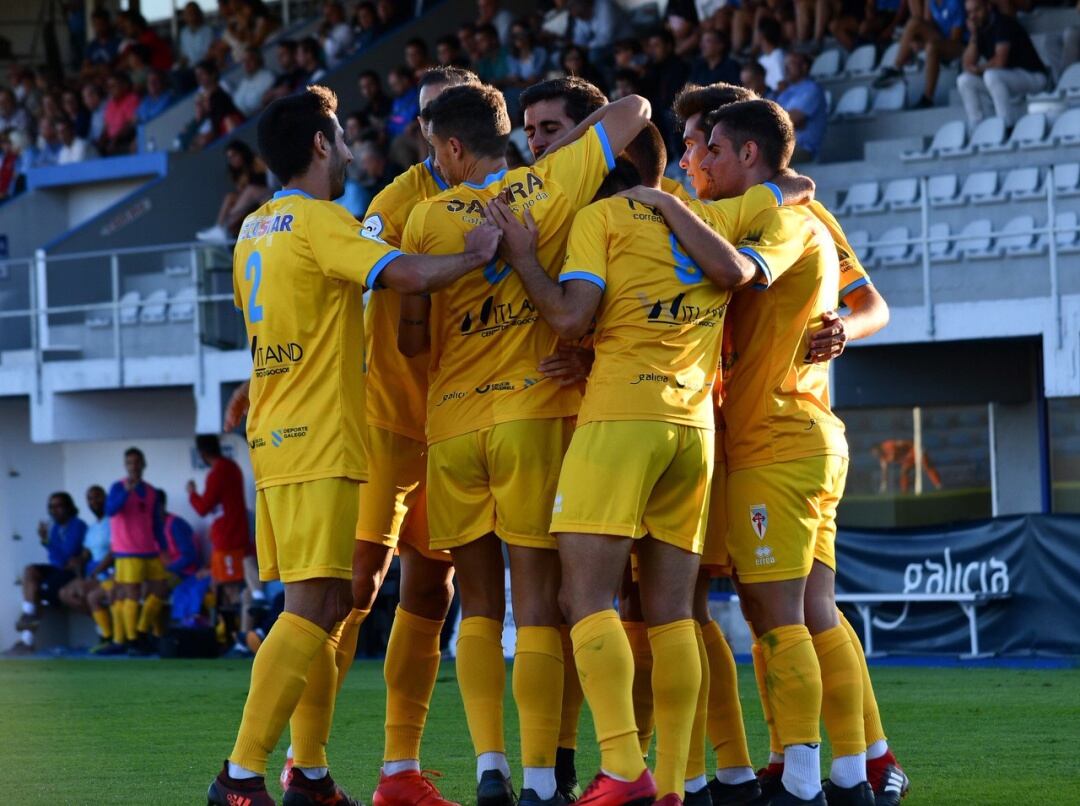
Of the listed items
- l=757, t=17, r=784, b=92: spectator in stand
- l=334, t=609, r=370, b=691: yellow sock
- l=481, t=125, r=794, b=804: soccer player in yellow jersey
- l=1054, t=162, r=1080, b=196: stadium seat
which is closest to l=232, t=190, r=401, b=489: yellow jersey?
l=481, t=125, r=794, b=804: soccer player in yellow jersey

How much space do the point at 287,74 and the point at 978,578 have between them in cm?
1026

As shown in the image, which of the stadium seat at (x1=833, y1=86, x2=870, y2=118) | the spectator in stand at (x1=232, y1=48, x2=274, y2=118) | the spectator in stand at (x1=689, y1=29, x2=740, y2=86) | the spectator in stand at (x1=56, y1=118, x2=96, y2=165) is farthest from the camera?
the spectator in stand at (x1=56, y1=118, x2=96, y2=165)

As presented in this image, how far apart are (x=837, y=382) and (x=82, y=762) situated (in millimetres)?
7604

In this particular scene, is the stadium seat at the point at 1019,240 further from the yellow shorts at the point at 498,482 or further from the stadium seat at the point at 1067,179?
the yellow shorts at the point at 498,482

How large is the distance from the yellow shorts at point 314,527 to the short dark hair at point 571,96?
4.55 feet

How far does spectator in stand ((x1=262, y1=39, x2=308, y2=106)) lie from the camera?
61.6ft

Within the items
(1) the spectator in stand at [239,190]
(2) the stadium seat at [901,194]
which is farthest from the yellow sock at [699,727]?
(1) the spectator in stand at [239,190]

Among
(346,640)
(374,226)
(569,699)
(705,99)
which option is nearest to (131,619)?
(346,640)

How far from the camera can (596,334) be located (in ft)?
16.8

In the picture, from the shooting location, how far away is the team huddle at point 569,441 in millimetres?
4961

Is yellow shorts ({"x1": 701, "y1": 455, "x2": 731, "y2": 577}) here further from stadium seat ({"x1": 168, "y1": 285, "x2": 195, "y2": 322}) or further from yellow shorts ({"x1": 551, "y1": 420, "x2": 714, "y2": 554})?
stadium seat ({"x1": 168, "y1": 285, "x2": 195, "y2": 322})

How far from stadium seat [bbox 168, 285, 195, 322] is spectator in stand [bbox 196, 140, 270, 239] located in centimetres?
54

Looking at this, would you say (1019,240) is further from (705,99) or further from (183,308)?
(705,99)

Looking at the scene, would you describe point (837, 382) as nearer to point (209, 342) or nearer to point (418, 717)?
point (209, 342)
